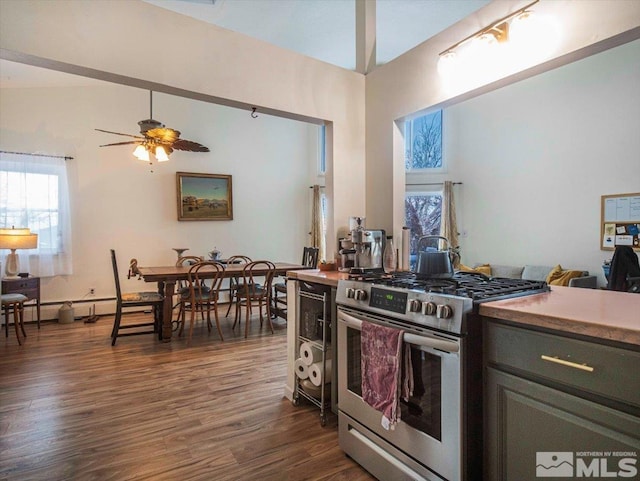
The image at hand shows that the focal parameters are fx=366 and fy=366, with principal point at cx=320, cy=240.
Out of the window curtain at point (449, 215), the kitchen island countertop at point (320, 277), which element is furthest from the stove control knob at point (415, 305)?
the window curtain at point (449, 215)

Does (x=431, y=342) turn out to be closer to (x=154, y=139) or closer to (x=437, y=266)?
(x=437, y=266)

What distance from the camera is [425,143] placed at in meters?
6.52

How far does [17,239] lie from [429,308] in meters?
4.97

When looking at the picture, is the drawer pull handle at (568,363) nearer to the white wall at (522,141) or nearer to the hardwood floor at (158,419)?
the hardwood floor at (158,419)

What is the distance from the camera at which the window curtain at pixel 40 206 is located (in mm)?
4703

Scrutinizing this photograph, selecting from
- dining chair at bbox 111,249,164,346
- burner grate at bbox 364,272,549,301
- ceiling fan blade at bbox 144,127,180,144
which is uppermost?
ceiling fan blade at bbox 144,127,180,144

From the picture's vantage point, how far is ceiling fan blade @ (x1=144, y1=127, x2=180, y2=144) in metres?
3.81

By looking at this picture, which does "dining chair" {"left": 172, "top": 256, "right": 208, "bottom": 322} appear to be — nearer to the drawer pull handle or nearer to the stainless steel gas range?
the stainless steel gas range

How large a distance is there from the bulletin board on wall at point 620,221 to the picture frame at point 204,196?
5266mm

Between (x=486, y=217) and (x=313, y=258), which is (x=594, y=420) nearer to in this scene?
(x=313, y=258)

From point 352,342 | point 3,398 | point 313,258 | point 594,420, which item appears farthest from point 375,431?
point 313,258

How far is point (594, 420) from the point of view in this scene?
1.08 meters

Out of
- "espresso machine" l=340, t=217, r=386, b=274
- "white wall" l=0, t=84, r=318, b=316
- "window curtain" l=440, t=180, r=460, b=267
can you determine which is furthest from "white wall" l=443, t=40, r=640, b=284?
"espresso machine" l=340, t=217, r=386, b=274

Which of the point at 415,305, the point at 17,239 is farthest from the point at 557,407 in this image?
the point at 17,239
